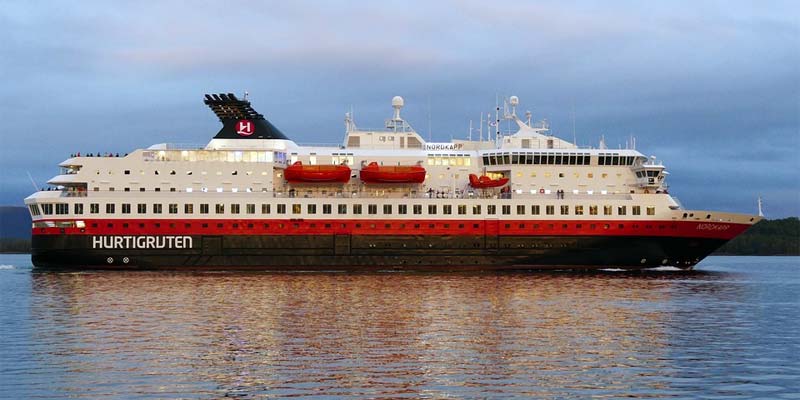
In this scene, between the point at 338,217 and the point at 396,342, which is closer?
the point at 396,342

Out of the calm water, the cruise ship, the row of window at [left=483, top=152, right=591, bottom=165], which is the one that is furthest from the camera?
the row of window at [left=483, top=152, right=591, bottom=165]

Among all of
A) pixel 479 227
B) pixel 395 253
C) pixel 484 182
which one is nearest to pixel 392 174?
pixel 395 253

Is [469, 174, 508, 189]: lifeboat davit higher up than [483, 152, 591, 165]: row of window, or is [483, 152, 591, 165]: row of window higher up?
[483, 152, 591, 165]: row of window

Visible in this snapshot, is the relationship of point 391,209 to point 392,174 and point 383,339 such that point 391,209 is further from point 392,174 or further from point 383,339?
point 383,339

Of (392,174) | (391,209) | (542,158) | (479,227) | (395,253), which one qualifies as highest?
(542,158)

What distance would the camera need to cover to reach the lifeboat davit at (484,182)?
5912 cm

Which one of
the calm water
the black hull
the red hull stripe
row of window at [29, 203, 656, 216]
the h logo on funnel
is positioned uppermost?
the h logo on funnel

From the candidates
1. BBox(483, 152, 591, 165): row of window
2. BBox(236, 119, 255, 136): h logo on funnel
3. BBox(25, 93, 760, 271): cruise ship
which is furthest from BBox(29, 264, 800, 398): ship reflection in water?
BBox(236, 119, 255, 136): h logo on funnel

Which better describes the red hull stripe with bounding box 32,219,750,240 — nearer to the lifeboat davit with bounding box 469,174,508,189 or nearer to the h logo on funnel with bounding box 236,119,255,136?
the lifeboat davit with bounding box 469,174,508,189

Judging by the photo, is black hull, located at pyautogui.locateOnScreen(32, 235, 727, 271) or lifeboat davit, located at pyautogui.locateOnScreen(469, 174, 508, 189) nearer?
black hull, located at pyautogui.locateOnScreen(32, 235, 727, 271)

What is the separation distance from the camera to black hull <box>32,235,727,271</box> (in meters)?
57.0

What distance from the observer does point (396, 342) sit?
25.3 meters

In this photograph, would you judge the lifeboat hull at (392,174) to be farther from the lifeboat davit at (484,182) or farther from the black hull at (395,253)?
the black hull at (395,253)

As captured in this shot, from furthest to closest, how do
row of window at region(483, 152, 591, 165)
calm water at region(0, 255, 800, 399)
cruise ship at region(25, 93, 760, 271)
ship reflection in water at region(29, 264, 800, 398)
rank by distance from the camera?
row of window at region(483, 152, 591, 165)
cruise ship at region(25, 93, 760, 271)
ship reflection in water at region(29, 264, 800, 398)
calm water at region(0, 255, 800, 399)
